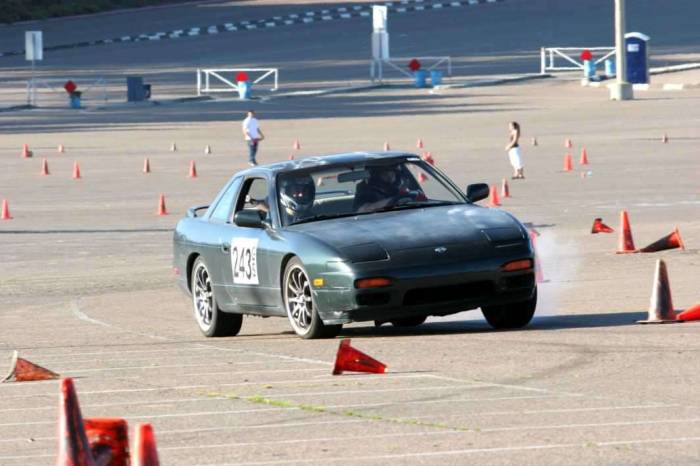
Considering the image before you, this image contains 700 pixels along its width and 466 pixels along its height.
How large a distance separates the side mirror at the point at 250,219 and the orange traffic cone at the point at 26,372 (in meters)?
3.01

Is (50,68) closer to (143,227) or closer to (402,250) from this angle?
(143,227)

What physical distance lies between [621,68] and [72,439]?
51.9 m

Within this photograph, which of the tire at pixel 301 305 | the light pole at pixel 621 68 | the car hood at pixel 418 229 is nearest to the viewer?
the car hood at pixel 418 229

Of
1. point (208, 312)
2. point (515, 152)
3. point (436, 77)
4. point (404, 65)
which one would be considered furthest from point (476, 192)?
point (404, 65)

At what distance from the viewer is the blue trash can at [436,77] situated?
6746 centimetres

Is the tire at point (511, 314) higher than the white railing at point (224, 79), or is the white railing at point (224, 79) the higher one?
the white railing at point (224, 79)

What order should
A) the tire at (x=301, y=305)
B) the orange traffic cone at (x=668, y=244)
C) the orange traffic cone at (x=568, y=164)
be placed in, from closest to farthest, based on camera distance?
the tire at (x=301, y=305) → the orange traffic cone at (x=668, y=244) → the orange traffic cone at (x=568, y=164)

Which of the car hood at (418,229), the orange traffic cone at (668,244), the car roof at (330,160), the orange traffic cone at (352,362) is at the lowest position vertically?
the orange traffic cone at (352,362)

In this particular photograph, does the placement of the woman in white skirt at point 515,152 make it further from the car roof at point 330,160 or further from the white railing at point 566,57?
the white railing at point 566,57

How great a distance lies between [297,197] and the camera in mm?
14805

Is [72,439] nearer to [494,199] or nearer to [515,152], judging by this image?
[494,199]

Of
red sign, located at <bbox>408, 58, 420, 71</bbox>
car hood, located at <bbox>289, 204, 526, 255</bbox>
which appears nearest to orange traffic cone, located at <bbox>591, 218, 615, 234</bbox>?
car hood, located at <bbox>289, 204, 526, 255</bbox>

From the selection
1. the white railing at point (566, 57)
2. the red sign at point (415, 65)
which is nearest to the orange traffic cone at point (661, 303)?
the red sign at point (415, 65)

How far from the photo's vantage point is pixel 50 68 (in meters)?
79.3
